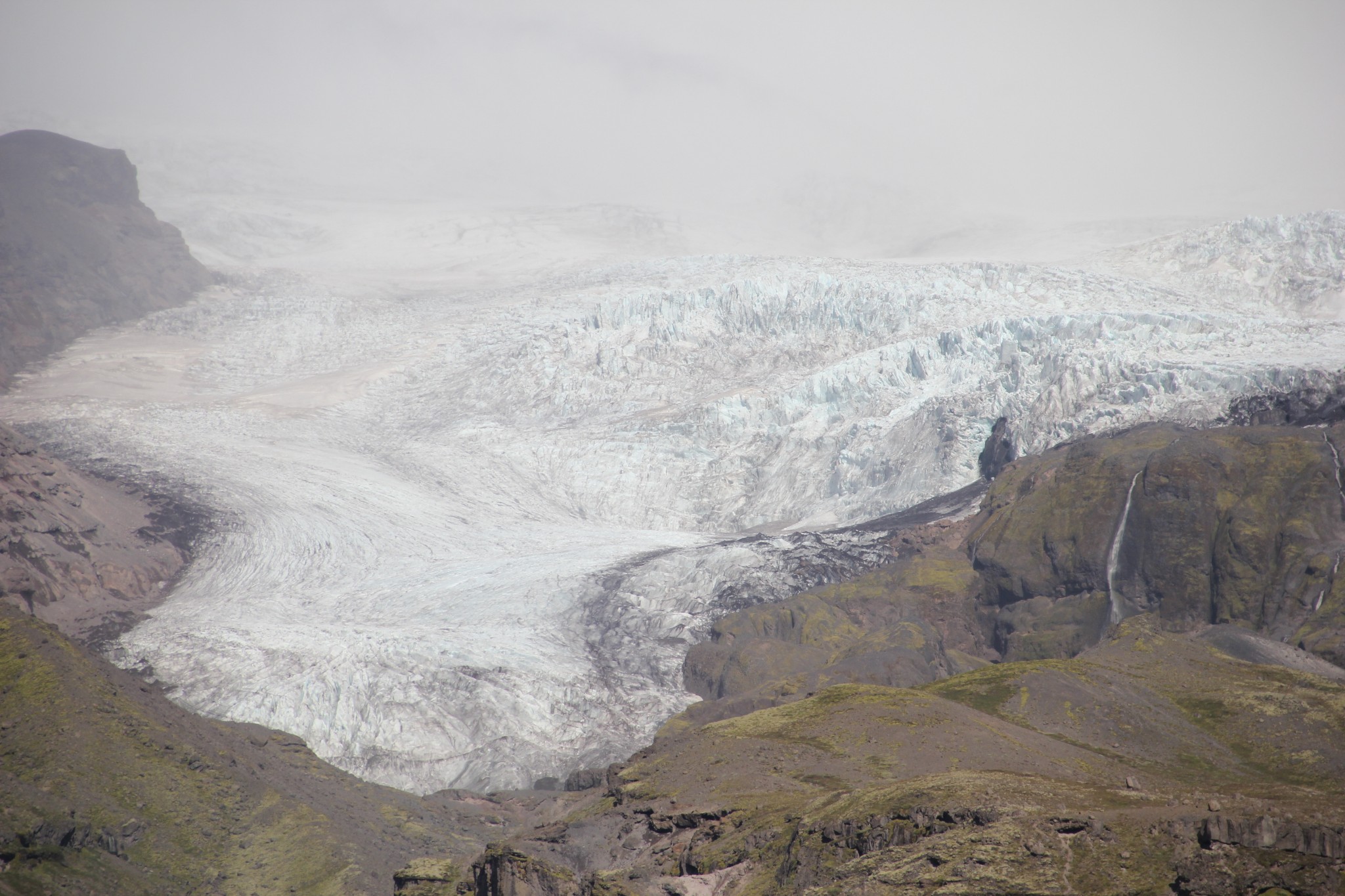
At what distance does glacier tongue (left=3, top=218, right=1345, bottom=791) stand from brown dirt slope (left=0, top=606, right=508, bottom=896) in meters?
18.9

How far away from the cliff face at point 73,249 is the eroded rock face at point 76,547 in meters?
46.1

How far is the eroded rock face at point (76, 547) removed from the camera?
197 ft

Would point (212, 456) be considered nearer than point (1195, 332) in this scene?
Yes

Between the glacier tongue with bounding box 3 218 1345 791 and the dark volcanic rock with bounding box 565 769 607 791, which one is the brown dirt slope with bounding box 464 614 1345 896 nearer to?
the dark volcanic rock with bounding box 565 769 607 791

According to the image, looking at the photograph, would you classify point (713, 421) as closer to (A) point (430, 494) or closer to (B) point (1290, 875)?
(A) point (430, 494)

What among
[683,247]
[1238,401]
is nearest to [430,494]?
[1238,401]

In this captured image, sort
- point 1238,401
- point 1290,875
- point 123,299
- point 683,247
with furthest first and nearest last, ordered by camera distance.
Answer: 1. point 683,247
2. point 123,299
3. point 1238,401
4. point 1290,875

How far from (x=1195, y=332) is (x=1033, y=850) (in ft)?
275

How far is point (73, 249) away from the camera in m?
126

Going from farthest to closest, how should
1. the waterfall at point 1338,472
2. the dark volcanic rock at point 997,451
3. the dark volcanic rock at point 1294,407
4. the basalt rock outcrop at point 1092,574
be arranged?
the dark volcanic rock at point 997,451 → the dark volcanic rock at point 1294,407 → the waterfall at point 1338,472 → the basalt rock outcrop at point 1092,574

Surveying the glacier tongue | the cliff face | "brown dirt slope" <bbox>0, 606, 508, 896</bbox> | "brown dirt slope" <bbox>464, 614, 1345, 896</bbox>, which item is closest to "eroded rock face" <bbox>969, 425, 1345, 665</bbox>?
the glacier tongue

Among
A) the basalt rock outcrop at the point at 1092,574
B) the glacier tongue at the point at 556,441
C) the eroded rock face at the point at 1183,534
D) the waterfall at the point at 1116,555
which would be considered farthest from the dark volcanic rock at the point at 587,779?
the waterfall at the point at 1116,555

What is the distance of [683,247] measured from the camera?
176000 millimetres

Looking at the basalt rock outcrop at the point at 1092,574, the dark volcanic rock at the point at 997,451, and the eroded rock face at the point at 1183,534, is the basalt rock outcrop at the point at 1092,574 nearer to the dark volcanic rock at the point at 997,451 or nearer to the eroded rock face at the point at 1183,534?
the eroded rock face at the point at 1183,534
